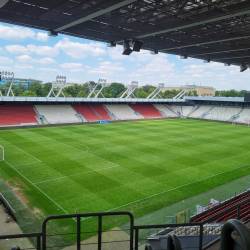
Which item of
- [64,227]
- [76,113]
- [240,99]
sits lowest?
[64,227]

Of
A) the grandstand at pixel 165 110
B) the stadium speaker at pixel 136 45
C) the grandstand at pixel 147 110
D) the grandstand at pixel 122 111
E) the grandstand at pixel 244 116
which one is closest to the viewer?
the stadium speaker at pixel 136 45

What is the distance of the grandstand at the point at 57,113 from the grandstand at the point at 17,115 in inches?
78.0

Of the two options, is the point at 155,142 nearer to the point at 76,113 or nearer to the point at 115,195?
the point at 115,195

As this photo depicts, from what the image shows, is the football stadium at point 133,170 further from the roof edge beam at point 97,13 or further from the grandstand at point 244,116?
the grandstand at point 244,116

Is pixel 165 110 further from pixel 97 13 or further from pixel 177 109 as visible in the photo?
pixel 97 13

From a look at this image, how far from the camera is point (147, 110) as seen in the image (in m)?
62.9

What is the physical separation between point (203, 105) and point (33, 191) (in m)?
58.9

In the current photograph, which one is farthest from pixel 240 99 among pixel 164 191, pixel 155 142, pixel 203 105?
pixel 164 191

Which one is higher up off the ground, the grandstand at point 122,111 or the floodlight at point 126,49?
the floodlight at point 126,49

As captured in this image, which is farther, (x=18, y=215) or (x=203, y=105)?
(x=203, y=105)

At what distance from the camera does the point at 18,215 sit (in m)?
12.4

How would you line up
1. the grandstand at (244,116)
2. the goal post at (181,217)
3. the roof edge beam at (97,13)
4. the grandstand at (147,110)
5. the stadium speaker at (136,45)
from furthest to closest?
the grandstand at (147,110) → the grandstand at (244,116) → the stadium speaker at (136,45) → the goal post at (181,217) → the roof edge beam at (97,13)

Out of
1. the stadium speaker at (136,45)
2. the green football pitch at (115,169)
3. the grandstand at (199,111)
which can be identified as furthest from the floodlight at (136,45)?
the grandstand at (199,111)

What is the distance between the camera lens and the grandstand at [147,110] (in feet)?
198
